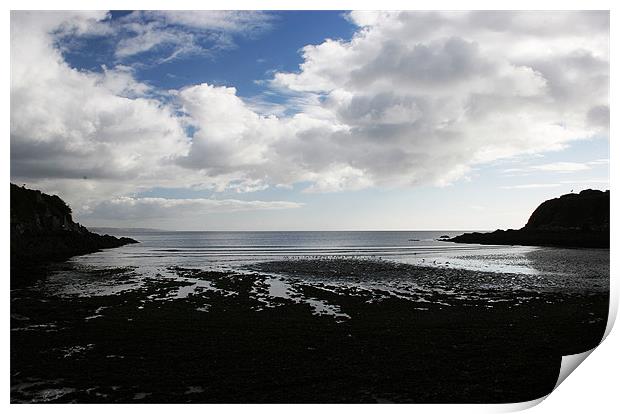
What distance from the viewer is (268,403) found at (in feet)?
27.2

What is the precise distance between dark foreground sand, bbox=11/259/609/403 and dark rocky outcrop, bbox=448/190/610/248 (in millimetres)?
36757

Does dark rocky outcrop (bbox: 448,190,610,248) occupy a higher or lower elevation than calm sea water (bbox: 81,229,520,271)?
higher

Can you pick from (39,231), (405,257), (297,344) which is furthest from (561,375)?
(39,231)

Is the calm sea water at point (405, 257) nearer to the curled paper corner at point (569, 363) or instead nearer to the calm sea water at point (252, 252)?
the calm sea water at point (252, 252)

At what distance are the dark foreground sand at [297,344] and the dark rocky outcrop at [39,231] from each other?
1903cm

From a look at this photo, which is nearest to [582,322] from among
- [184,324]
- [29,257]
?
[184,324]

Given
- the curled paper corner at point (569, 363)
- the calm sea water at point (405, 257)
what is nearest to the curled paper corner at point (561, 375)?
the curled paper corner at point (569, 363)

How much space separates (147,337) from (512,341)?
9688 mm

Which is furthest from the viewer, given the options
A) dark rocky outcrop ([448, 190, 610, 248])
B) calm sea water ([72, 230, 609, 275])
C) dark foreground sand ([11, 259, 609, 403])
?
dark rocky outcrop ([448, 190, 610, 248])

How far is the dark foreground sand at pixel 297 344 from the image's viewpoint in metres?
8.62

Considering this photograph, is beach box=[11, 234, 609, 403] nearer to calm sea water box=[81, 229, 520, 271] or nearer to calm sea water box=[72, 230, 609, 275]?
calm sea water box=[72, 230, 609, 275]

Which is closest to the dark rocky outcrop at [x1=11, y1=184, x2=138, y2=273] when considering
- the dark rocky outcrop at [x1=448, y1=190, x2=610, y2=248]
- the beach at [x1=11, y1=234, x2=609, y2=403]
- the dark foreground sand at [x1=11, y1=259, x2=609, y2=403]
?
the beach at [x1=11, y1=234, x2=609, y2=403]

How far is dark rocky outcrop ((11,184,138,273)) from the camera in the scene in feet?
116

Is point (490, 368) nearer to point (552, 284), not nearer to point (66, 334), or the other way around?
point (66, 334)
